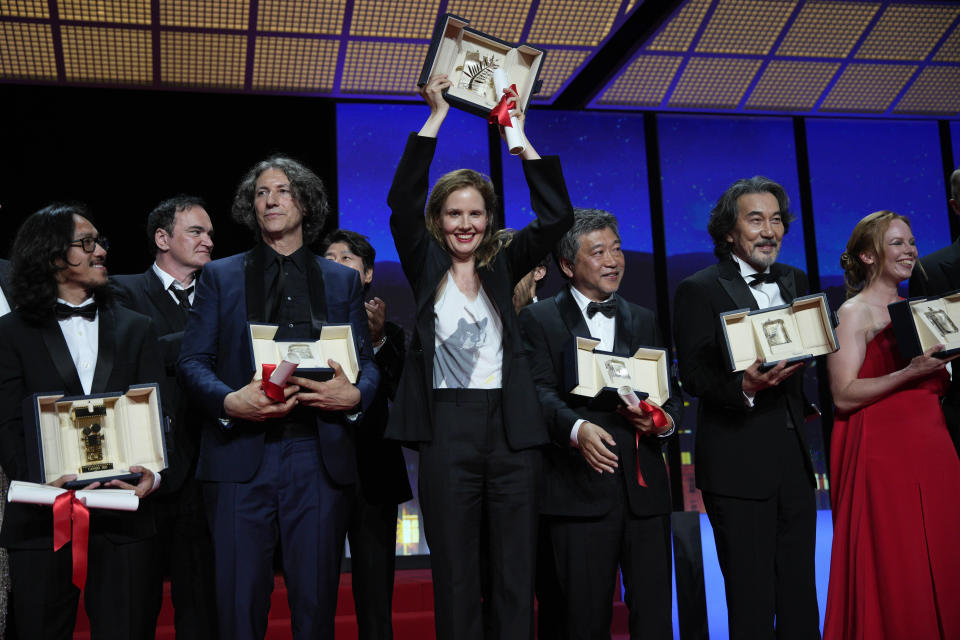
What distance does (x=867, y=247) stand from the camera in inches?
147

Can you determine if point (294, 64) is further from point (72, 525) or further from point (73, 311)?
point (72, 525)

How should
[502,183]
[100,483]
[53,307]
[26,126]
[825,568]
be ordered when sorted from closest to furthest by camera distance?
[100,483]
[53,307]
[825,568]
[26,126]
[502,183]

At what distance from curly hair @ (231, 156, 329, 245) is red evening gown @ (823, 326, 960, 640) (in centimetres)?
220

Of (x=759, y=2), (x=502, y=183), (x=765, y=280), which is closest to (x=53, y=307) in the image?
(x=765, y=280)

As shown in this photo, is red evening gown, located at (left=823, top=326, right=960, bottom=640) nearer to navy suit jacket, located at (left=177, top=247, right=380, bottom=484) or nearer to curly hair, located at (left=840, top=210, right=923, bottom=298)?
curly hair, located at (left=840, top=210, right=923, bottom=298)

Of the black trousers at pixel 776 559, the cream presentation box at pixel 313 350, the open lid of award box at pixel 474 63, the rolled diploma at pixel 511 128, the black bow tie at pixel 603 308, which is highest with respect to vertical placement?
the open lid of award box at pixel 474 63

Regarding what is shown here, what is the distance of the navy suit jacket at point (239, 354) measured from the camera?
9.36ft

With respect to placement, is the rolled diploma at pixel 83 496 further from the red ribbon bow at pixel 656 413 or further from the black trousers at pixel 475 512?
the red ribbon bow at pixel 656 413

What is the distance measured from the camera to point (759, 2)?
632 centimetres

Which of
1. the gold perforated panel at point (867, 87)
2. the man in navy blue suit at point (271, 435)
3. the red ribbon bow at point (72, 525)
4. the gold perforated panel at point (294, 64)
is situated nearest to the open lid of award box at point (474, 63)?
the man in navy blue suit at point (271, 435)

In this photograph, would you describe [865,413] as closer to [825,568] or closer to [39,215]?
[825,568]

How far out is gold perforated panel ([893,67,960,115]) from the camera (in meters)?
7.26

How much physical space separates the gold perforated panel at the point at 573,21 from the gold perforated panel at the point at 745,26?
81 cm

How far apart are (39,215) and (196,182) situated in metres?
3.19
